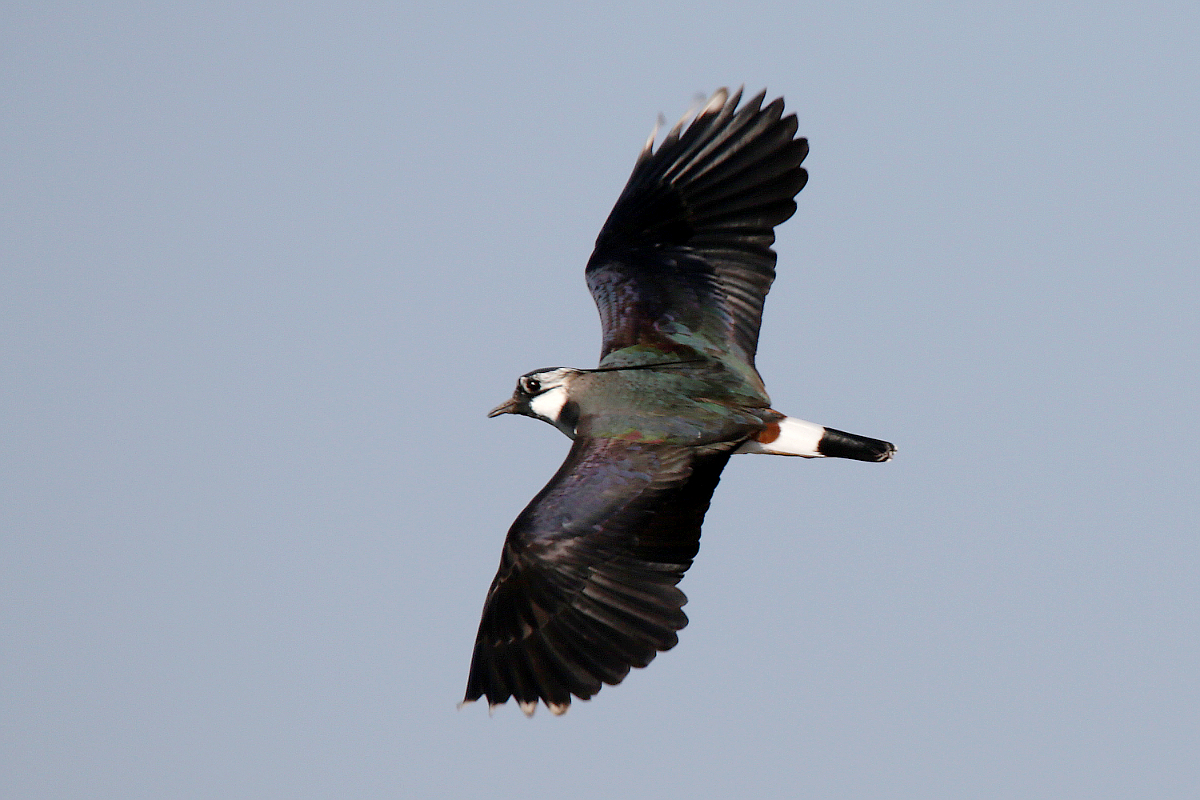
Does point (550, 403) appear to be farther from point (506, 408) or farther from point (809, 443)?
point (809, 443)

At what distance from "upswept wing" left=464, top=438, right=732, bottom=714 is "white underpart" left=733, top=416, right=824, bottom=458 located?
0.94 meters

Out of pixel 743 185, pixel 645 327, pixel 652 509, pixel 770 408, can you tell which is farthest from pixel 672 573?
pixel 743 185

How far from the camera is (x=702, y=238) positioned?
42.1 feet

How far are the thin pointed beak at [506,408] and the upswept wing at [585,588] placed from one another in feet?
5.40

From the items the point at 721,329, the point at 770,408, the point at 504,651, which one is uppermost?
the point at 721,329

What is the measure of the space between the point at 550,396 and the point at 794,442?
210 centimetres

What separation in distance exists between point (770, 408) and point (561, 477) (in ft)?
6.56

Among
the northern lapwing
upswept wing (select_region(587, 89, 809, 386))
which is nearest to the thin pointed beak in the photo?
the northern lapwing

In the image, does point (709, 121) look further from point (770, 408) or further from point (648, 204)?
point (770, 408)

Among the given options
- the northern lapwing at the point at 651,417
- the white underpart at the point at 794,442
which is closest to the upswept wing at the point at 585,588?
the northern lapwing at the point at 651,417

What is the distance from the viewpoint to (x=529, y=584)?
34.3 feet

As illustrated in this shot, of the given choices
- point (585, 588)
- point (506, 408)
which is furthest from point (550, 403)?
point (585, 588)

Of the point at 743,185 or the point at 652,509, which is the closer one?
the point at 652,509

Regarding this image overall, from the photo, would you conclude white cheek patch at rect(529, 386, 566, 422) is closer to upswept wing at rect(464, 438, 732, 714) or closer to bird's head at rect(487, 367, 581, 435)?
bird's head at rect(487, 367, 581, 435)
